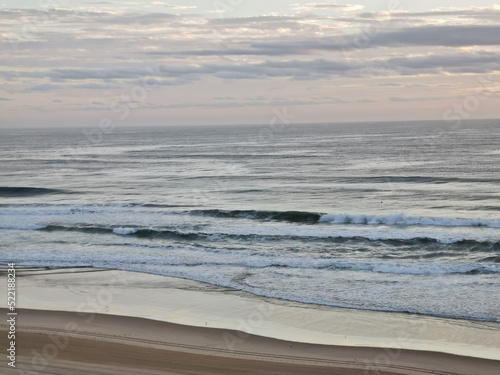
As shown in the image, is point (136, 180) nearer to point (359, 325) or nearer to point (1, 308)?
point (1, 308)

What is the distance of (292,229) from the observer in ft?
90.0

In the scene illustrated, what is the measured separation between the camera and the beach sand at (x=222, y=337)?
11.3 m

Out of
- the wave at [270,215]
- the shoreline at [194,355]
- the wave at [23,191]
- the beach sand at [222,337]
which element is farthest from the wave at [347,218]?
the shoreline at [194,355]

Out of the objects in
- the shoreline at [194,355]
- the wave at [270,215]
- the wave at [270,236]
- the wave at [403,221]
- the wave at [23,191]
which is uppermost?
the wave at [23,191]

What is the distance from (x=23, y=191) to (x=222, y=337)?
34.2 meters

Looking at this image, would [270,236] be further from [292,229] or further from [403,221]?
[403,221]

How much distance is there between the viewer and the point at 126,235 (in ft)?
88.0

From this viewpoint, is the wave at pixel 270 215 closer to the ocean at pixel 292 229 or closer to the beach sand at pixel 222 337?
the ocean at pixel 292 229

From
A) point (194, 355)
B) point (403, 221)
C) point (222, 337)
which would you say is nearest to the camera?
point (194, 355)

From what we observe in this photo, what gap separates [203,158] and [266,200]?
33396mm

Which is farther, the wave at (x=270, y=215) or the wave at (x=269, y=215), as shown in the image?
the wave at (x=270, y=215)

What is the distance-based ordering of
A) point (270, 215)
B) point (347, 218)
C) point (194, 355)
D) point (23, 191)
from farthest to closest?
point (23, 191) → point (270, 215) → point (347, 218) → point (194, 355)

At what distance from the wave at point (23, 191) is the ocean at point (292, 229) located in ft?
0.32

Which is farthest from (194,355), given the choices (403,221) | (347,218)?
(403,221)
